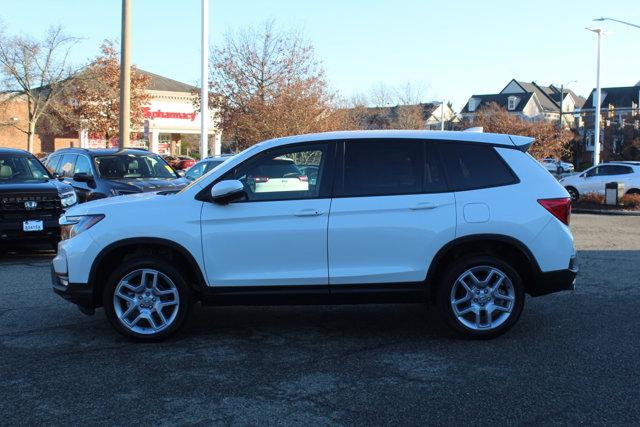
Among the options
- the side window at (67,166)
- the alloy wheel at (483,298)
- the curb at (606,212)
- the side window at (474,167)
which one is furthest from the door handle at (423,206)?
the curb at (606,212)

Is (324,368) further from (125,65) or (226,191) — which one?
(125,65)

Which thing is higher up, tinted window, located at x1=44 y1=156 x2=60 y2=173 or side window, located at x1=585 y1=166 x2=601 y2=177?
side window, located at x1=585 y1=166 x2=601 y2=177

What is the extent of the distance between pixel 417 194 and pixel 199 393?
8.04 feet

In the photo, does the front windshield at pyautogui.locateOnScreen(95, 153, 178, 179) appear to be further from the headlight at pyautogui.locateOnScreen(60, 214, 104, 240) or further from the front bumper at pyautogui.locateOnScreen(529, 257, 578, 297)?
the front bumper at pyautogui.locateOnScreen(529, 257, 578, 297)

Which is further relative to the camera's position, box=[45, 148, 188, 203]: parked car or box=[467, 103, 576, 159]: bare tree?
box=[467, 103, 576, 159]: bare tree

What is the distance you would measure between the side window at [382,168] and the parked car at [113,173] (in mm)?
6122

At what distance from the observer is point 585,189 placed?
23.1 meters

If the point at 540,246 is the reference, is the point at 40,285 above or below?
below

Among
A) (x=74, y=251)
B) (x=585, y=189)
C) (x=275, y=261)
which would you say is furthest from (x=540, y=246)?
(x=585, y=189)

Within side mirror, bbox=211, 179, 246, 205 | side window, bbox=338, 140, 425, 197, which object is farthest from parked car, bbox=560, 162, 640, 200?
side mirror, bbox=211, 179, 246, 205

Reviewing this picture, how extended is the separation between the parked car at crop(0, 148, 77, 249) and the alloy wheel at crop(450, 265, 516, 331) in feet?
22.5

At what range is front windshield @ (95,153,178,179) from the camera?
476 inches

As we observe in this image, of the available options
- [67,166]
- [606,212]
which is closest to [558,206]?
[67,166]

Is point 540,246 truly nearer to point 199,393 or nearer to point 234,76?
point 199,393
